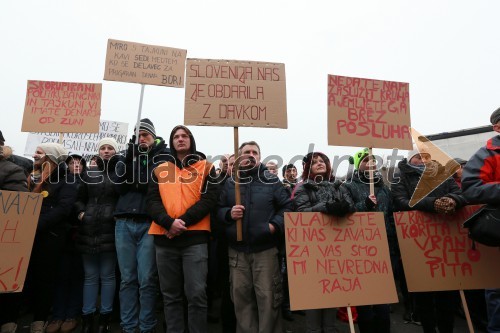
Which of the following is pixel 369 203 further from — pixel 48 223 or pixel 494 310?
pixel 48 223

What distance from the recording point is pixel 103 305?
3.38 metres

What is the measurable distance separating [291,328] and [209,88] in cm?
306

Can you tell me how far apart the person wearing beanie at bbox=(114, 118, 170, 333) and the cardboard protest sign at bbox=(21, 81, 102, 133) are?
183cm

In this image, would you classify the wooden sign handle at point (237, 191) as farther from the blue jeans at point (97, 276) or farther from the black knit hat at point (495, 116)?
the black knit hat at point (495, 116)

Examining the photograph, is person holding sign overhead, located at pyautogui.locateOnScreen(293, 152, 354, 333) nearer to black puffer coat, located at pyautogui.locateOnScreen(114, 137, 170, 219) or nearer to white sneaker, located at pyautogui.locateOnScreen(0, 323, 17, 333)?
black puffer coat, located at pyautogui.locateOnScreen(114, 137, 170, 219)

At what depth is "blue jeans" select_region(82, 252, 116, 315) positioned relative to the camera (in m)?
3.42

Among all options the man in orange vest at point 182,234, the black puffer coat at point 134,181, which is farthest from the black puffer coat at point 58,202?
the man in orange vest at point 182,234

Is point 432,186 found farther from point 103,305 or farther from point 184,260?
point 103,305

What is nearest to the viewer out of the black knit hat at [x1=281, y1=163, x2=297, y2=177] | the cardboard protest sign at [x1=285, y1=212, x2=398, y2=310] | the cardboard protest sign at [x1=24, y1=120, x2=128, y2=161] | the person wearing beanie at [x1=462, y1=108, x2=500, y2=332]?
the person wearing beanie at [x1=462, y1=108, x2=500, y2=332]

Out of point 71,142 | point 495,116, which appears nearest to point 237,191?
point 495,116

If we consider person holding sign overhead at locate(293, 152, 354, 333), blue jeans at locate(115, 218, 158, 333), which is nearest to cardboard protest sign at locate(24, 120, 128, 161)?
blue jeans at locate(115, 218, 158, 333)

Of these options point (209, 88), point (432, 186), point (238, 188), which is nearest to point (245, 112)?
point (209, 88)

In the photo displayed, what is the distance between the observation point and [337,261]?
283cm

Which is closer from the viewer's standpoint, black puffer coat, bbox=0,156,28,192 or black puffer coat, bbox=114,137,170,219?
black puffer coat, bbox=0,156,28,192
